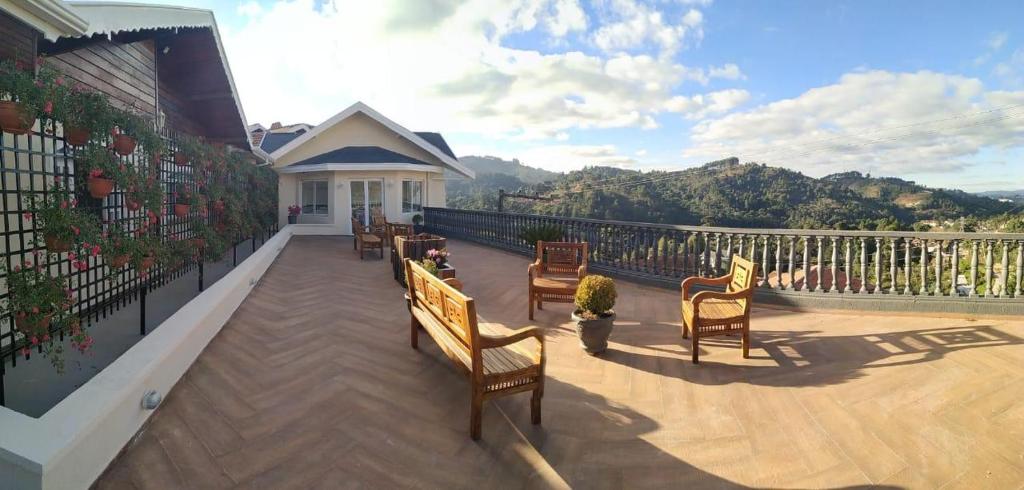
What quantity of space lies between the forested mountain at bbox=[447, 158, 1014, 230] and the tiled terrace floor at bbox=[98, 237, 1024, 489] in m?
12.6

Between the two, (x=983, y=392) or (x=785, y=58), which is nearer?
(x=983, y=392)

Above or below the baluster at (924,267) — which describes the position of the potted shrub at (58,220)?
above

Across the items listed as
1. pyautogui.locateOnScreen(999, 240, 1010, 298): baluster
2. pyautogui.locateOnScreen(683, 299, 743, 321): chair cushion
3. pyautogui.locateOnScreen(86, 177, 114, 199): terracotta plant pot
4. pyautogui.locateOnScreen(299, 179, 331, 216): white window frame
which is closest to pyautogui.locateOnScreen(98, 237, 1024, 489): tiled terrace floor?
pyautogui.locateOnScreen(683, 299, 743, 321): chair cushion

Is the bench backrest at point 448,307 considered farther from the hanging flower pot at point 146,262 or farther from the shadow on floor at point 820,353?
the hanging flower pot at point 146,262

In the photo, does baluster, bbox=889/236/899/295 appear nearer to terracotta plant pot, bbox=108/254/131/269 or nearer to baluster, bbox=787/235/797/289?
baluster, bbox=787/235/797/289

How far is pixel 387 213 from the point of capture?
16.2 metres

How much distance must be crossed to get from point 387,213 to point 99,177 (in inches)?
509

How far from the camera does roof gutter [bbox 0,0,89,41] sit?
2894mm

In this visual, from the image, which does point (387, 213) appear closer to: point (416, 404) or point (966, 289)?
point (416, 404)

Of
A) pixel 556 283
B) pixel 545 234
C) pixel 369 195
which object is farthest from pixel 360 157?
pixel 556 283

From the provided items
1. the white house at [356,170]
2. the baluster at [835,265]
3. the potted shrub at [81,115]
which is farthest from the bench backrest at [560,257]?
the white house at [356,170]

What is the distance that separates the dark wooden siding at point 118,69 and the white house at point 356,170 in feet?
24.4

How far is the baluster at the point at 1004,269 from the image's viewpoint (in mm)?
5609

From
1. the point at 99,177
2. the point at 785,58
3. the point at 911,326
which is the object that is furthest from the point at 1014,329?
the point at 785,58
